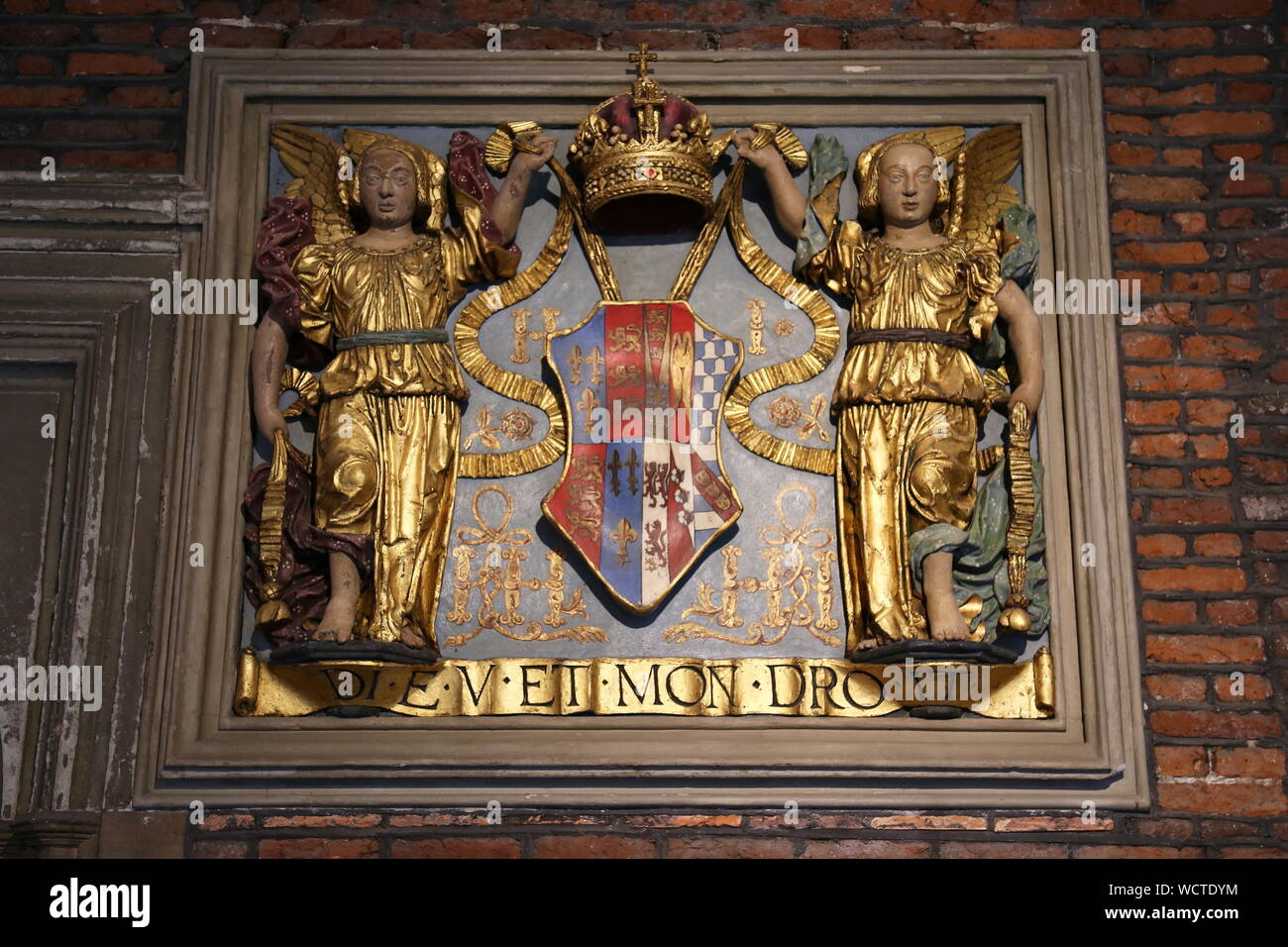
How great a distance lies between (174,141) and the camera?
4613 mm

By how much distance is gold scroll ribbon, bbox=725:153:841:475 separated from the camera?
4.34 m

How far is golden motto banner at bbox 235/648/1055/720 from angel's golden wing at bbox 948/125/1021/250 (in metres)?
1.08

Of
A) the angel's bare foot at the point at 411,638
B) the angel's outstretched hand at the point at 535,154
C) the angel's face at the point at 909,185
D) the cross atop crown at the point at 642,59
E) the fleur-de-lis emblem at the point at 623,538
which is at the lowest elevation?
the angel's bare foot at the point at 411,638

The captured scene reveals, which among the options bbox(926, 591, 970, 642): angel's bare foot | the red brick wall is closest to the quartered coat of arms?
bbox(926, 591, 970, 642): angel's bare foot

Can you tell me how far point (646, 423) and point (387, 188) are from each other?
0.86 m

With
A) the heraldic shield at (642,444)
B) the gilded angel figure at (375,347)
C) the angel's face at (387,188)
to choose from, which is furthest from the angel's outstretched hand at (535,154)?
the heraldic shield at (642,444)

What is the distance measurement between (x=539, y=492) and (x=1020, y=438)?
113 cm

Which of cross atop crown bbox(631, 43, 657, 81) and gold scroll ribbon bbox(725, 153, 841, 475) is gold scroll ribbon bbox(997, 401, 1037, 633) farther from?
cross atop crown bbox(631, 43, 657, 81)

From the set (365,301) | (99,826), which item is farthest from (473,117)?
(99,826)

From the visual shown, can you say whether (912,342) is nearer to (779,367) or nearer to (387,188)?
(779,367)

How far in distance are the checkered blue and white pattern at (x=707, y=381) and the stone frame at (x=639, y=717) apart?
2.02 ft

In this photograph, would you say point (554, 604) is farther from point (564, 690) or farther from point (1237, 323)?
Result: point (1237, 323)

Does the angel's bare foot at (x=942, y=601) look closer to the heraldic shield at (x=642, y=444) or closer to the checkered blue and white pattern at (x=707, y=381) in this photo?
the heraldic shield at (x=642, y=444)

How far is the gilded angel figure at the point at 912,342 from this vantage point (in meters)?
4.14
